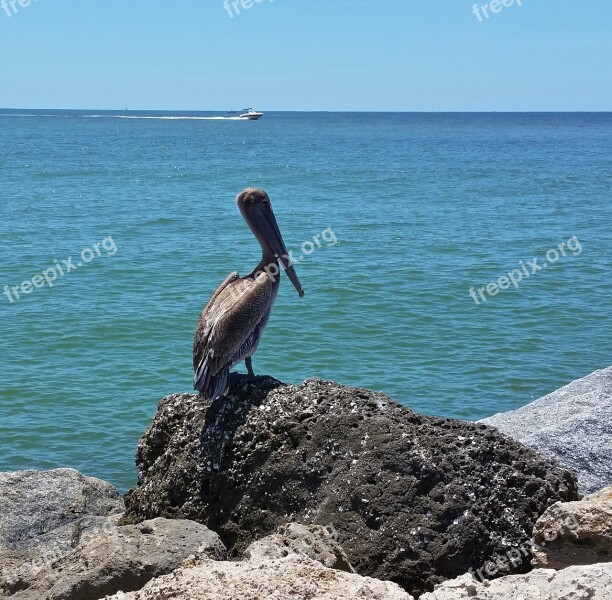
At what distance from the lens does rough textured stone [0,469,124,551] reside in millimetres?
6910

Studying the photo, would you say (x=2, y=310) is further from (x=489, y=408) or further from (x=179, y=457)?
(x=179, y=457)

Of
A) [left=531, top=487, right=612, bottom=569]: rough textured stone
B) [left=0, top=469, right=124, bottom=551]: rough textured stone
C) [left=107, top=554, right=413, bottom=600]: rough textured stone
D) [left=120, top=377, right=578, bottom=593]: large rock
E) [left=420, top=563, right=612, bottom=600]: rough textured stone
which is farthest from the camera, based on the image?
[left=0, top=469, right=124, bottom=551]: rough textured stone

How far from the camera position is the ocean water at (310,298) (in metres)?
12.3

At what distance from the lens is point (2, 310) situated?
17.1 metres

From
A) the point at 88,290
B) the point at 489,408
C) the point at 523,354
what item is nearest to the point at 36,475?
the point at 489,408

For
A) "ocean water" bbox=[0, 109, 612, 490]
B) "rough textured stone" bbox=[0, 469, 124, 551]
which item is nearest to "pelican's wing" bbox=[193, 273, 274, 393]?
"rough textured stone" bbox=[0, 469, 124, 551]

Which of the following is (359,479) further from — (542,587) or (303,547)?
(542,587)

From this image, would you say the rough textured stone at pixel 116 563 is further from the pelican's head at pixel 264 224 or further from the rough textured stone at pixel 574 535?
the pelican's head at pixel 264 224

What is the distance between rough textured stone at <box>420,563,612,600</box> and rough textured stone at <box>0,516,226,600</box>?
145cm

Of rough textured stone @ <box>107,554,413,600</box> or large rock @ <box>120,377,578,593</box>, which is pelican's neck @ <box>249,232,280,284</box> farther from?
rough textured stone @ <box>107,554,413,600</box>

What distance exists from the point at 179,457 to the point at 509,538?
2237 millimetres

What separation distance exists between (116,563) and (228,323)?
2.36 meters

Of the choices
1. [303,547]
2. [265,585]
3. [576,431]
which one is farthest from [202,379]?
[576,431]

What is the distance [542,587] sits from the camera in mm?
3900
